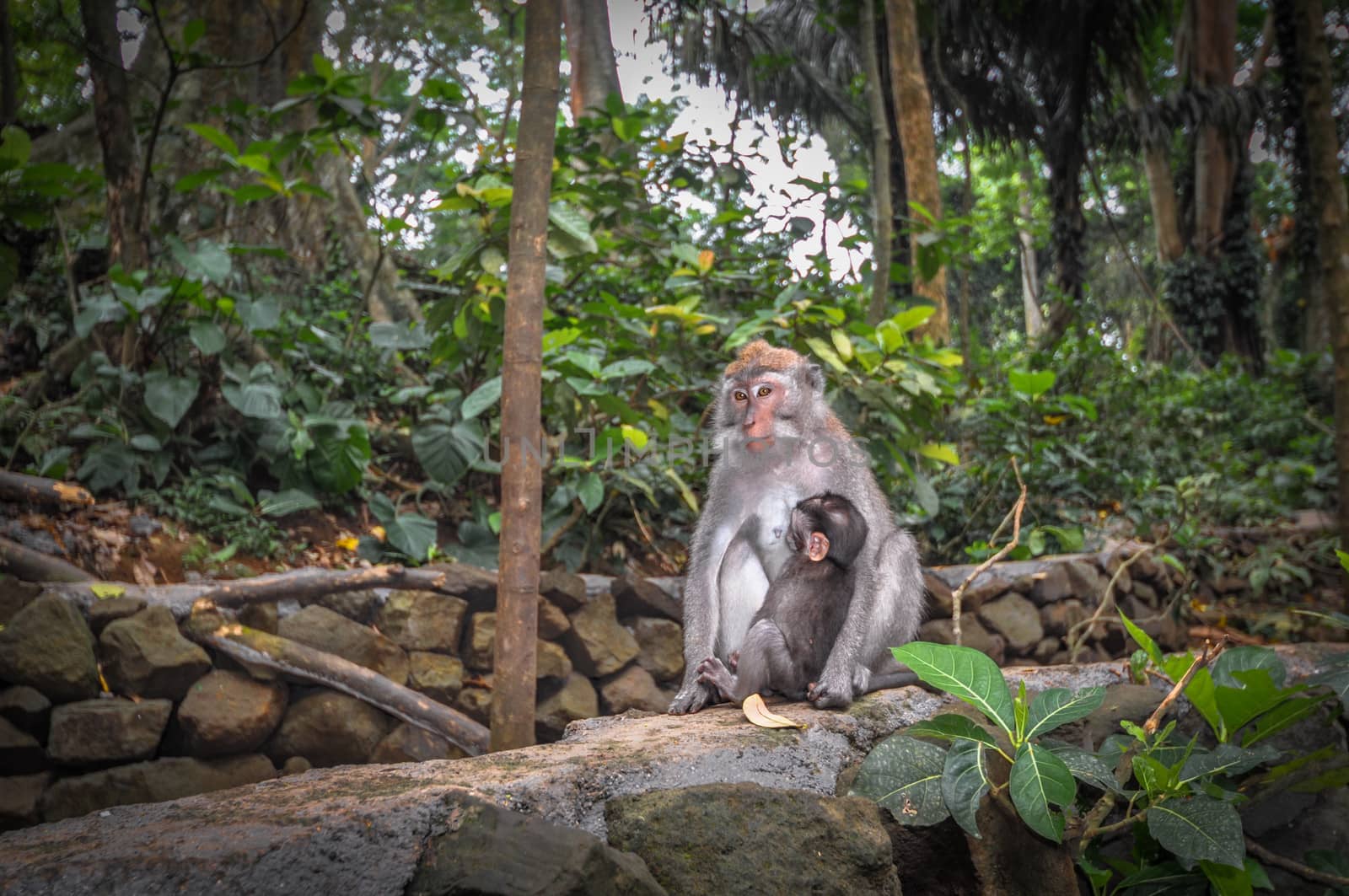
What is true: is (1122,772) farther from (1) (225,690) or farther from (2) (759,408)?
(1) (225,690)

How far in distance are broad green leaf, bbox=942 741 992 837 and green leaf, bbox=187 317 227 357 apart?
13.0 feet

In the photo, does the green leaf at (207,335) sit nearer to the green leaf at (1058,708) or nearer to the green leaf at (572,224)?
the green leaf at (572,224)

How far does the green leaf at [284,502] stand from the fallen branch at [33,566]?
0.98 meters

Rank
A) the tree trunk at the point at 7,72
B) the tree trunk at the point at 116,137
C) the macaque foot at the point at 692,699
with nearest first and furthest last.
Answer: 1. the macaque foot at the point at 692,699
2. the tree trunk at the point at 7,72
3. the tree trunk at the point at 116,137

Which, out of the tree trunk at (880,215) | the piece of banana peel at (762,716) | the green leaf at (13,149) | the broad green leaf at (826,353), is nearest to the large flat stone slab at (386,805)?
the piece of banana peel at (762,716)

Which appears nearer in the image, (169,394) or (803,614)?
(803,614)

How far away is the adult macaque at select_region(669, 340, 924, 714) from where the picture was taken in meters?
2.99

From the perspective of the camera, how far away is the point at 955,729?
2.29 meters

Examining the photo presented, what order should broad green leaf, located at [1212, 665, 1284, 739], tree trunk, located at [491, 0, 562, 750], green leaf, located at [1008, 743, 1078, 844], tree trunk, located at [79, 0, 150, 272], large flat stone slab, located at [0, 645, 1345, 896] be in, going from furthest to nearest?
tree trunk, located at [79, 0, 150, 272] → tree trunk, located at [491, 0, 562, 750] → broad green leaf, located at [1212, 665, 1284, 739] → green leaf, located at [1008, 743, 1078, 844] → large flat stone slab, located at [0, 645, 1345, 896]

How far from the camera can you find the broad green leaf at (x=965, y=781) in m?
2.10

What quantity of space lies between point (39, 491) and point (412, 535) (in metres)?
1.60

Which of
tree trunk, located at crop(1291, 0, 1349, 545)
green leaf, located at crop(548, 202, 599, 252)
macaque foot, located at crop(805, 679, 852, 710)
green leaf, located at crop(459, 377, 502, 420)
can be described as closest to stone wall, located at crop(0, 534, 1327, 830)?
green leaf, located at crop(459, 377, 502, 420)

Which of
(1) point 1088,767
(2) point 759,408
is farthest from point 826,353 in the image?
(1) point 1088,767

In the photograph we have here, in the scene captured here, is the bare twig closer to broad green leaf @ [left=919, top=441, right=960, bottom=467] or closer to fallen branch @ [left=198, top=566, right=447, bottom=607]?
broad green leaf @ [left=919, top=441, right=960, bottom=467]
